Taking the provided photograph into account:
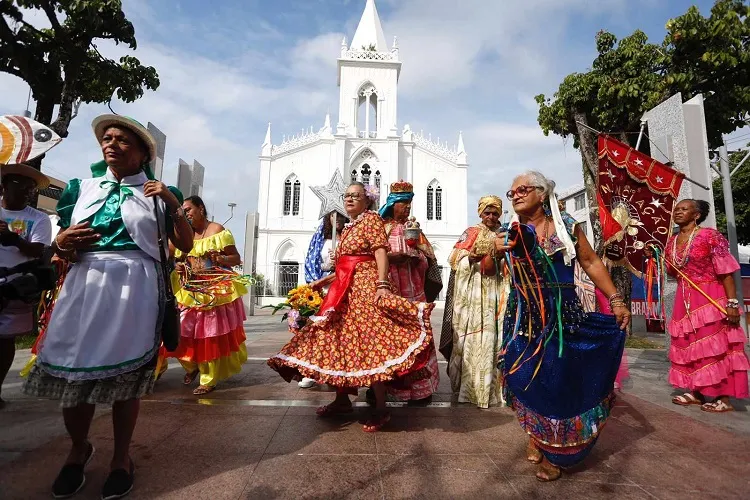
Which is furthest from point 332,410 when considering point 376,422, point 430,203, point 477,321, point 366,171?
point 430,203

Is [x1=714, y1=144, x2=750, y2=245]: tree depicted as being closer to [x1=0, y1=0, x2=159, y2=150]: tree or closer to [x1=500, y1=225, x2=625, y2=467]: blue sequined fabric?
[x1=500, y1=225, x2=625, y2=467]: blue sequined fabric

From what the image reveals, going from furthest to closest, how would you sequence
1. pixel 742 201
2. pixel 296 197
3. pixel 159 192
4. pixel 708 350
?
pixel 296 197 < pixel 742 201 < pixel 708 350 < pixel 159 192

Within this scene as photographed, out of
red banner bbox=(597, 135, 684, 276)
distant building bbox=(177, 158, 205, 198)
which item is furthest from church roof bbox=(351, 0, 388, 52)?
red banner bbox=(597, 135, 684, 276)

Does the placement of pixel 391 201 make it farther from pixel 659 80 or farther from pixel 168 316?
pixel 659 80

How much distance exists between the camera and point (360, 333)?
9.61ft

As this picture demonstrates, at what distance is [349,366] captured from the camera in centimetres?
285

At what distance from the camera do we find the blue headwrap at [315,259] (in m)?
4.44

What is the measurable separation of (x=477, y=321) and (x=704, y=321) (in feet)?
6.70

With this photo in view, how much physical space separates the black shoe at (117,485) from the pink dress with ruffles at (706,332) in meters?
4.40

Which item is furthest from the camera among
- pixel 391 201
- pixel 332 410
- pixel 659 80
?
pixel 659 80

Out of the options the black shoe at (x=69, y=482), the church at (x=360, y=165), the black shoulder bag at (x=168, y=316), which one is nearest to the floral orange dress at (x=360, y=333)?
the black shoulder bag at (x=168, y=316)

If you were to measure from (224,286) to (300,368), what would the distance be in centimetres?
157

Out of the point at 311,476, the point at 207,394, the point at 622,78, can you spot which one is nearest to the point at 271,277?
the point at 622,78

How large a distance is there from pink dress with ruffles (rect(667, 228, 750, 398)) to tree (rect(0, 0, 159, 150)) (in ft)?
29.9
